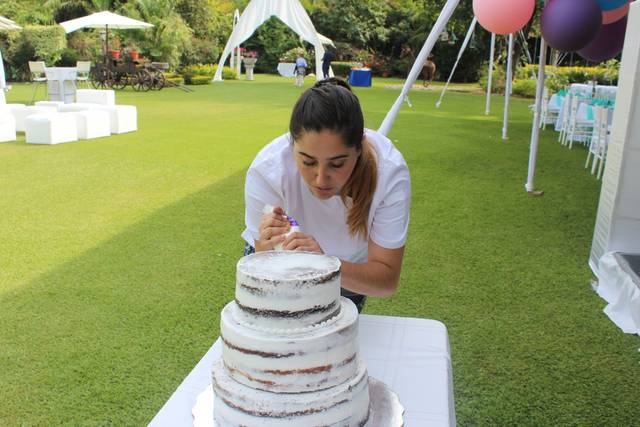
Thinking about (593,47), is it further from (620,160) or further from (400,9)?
(400,9)

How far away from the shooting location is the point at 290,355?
1082 mm

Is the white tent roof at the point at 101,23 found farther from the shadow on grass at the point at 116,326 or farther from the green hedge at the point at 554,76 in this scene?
the shadow on grass at the point at 116,326

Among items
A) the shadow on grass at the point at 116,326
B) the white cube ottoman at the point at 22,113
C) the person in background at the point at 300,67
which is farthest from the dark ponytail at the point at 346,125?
the person in background at the point at 300,67

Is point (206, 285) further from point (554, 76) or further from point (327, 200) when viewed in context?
point (554, 76)

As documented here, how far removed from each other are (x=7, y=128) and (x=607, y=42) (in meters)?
9.15

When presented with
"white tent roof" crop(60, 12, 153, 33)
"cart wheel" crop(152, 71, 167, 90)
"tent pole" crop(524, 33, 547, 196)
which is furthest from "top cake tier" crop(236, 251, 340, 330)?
"cart wheel" crop(152, 71, 167, 90)

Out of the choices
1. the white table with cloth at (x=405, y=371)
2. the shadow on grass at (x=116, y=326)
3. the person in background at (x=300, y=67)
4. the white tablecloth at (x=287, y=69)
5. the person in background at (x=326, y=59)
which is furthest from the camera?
the white tablecloth at (x=287, y=69)

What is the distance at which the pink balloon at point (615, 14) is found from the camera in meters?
A: 5.09

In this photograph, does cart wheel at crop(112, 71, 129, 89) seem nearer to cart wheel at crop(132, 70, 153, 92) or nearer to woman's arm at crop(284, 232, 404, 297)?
cart wheel at crop(132, 70, 153, 92)

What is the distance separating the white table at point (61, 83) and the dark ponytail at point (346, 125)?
14459mm

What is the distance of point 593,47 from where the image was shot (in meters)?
5.46

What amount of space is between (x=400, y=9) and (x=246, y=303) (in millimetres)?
38047

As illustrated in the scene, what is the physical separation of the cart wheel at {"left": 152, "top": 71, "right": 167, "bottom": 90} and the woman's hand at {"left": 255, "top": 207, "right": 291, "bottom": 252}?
69.5 feet

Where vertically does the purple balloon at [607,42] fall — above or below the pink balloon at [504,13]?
below
